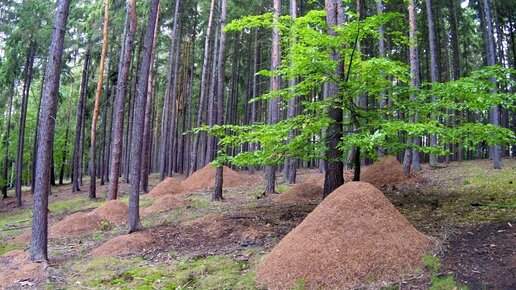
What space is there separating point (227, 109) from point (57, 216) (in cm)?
1819

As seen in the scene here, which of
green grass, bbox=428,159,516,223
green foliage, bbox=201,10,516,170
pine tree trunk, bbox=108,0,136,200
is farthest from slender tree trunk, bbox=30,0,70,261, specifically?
green grass, bbox=428,159,516,223

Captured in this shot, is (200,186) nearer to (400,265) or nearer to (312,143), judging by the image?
(312,143)

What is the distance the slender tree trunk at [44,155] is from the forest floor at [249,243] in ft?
1.78

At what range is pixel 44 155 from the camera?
8719mm

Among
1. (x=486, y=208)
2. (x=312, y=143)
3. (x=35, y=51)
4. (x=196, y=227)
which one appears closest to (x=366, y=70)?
(x=312, y=143)

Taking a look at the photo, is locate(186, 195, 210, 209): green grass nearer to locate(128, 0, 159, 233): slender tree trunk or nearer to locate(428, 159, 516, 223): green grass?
locate(128, 0, 159, 233): slender tree trunk

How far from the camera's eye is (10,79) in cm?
2248

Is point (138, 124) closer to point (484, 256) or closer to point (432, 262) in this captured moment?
point (432, 262)

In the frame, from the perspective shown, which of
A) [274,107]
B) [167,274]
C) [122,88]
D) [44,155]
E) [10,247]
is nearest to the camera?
[167,274]

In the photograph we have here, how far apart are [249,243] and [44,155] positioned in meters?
4.91

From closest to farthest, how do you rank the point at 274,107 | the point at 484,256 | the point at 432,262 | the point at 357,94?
the point at 432,262 → the point at 484,256 → the point at 357,94 → the point at 274,107

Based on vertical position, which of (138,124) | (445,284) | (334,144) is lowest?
(445,284)

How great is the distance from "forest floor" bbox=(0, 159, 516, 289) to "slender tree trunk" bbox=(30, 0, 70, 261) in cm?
54

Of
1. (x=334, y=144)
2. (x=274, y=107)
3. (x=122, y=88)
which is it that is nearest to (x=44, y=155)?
(x=334, y=144)
